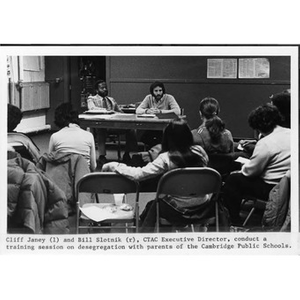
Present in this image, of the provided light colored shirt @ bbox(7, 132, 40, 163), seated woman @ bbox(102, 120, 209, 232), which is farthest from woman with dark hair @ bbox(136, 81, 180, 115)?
light colored shirt @ bbox(7, 132, 40, 163)

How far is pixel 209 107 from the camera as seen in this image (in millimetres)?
5004

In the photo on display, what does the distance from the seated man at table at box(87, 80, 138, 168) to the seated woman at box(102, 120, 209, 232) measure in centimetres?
21

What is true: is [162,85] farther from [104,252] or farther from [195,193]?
[104,252]

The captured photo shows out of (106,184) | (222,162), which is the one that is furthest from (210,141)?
(106,184)

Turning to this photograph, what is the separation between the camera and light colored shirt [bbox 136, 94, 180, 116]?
4.99 meters

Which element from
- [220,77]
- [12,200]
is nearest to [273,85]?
[220,77]

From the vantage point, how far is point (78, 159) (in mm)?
5074

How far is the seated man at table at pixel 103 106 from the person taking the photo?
5.05 meters

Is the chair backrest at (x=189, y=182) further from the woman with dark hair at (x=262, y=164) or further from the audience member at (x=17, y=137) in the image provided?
the audience member at (x=17, y=137)

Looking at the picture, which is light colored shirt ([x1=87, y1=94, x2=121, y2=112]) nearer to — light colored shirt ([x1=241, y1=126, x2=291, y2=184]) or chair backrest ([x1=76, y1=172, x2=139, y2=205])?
chair backrest ([x1=76, y1=172, x2=139, y2=205])

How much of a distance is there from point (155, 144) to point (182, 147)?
0.76 feet

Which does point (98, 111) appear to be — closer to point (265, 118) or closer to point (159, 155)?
point (159, 155)

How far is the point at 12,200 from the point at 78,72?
1122mm

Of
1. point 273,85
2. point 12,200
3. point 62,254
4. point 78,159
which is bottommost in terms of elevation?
point 62,254
